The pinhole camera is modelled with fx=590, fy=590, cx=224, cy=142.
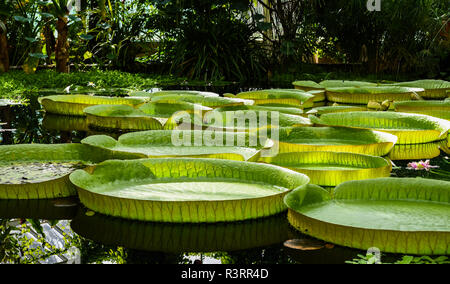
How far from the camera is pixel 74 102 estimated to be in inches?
166

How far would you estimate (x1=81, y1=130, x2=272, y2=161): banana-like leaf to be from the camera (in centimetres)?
246

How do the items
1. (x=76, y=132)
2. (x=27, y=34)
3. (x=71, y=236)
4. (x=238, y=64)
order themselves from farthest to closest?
(x=238, y=64), (x=27, y=34), (x=76, y=132), (x=71, y=236)

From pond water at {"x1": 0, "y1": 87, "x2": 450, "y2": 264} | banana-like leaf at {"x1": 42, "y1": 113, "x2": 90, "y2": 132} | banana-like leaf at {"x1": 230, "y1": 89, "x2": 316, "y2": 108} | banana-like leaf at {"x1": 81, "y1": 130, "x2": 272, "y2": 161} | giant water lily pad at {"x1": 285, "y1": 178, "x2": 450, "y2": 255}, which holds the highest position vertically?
banana-like leaf at {"x1": 230, "y1": 89, "x2": 316, "y2": 108}

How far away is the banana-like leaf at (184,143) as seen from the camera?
8.06ft

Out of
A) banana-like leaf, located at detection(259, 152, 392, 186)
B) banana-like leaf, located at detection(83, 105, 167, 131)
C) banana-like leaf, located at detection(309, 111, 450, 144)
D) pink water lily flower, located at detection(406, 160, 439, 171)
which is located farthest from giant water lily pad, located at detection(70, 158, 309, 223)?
banana-like leaf, located at detection(83, 105, 167, 131)

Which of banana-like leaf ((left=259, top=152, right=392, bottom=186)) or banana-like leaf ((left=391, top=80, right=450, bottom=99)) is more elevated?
banana-like leaf ((left=391, top=80, right=450, bottom=99))

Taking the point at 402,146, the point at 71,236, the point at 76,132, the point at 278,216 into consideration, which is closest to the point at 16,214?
the point at 71,236

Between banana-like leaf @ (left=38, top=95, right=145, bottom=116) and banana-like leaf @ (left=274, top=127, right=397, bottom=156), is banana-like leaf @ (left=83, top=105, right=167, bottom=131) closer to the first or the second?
banana-like leaf @ (left=38, top=95, right=145, bottom=116)

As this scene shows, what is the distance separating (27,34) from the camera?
7336 millimetres

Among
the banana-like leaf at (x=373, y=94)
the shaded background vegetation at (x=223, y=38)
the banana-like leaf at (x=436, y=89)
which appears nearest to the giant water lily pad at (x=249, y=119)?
the banana-like leaf at (x=373, y=94)

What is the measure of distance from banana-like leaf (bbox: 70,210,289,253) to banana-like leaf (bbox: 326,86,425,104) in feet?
10.8

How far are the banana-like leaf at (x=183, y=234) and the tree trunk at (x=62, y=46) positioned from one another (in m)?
5.70

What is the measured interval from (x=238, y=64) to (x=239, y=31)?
60cm
